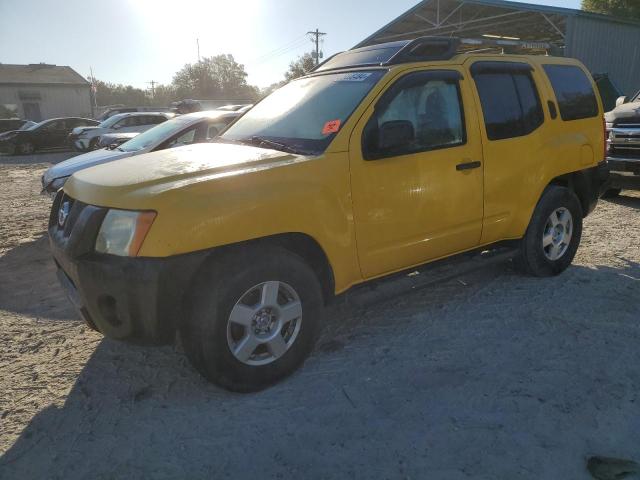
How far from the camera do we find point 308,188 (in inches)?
116

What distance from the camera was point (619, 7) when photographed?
97.5 ft

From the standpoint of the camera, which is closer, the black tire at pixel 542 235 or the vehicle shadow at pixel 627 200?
the black tire at pixel 542 235

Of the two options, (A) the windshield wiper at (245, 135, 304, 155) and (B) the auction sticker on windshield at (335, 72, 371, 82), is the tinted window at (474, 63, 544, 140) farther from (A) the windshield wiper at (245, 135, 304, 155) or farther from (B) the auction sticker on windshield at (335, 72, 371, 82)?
(A) the windshield wiper at (245, 135, 304, 155)

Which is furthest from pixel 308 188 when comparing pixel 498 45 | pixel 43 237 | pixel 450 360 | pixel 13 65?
pixel 13 65

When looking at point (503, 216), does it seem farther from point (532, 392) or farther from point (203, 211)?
point (203, 211)

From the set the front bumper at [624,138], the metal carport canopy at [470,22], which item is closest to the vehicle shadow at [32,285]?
the front bumper at [624,138]

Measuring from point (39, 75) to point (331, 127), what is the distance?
52.9 m

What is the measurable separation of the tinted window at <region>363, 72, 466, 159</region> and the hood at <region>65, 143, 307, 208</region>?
0.55 m

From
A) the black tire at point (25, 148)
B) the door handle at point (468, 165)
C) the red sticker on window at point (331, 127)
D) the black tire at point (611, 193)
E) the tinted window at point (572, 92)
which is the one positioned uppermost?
the tinted window at point (572, 92)

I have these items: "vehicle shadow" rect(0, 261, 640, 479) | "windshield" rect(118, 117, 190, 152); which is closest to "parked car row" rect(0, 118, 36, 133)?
"windshield" rect(118, 117, 190, 152)

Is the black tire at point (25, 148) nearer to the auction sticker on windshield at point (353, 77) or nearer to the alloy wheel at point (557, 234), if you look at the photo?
the auction sticker on windshield at point (353, 77)

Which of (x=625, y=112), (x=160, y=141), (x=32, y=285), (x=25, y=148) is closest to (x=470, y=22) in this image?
(x=625, y=112)

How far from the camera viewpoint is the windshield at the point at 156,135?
281 inches

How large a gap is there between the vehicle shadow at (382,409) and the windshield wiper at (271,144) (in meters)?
1.36
